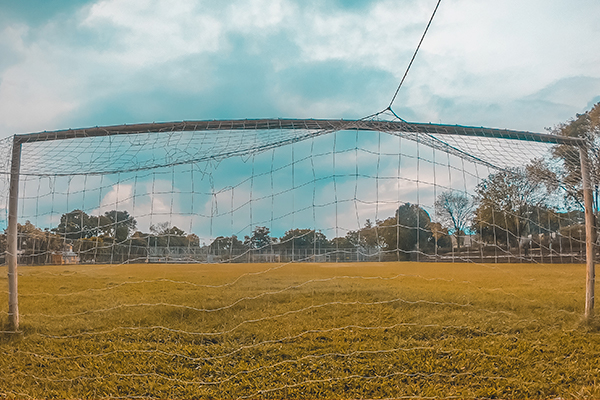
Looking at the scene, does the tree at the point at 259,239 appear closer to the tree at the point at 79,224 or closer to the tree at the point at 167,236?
the tree at the point at 167,236

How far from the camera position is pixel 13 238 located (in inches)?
147

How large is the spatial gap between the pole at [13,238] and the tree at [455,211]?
4822mm

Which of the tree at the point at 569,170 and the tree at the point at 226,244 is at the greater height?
the tree at the point at 569,170

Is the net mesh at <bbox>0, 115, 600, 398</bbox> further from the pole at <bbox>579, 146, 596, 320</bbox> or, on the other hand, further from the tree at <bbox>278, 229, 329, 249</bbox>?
the pole at <bbox>579, 146, 596, 320</bbox>

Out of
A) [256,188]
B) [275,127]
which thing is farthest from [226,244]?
[275,127]

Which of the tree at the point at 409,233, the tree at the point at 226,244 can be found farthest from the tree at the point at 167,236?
the tree at the point at 409,233

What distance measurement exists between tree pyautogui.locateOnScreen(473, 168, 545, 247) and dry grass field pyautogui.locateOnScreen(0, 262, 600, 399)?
517 millimetres

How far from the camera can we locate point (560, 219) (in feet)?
19.4

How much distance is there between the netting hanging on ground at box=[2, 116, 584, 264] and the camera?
360cm

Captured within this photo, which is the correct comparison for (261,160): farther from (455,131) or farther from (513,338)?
(513,338)

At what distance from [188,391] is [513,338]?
132 inches

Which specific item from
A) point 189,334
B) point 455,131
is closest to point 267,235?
point 189,334

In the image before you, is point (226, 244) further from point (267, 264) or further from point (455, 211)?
point (455, 211)

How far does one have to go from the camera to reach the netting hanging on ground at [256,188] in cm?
360
